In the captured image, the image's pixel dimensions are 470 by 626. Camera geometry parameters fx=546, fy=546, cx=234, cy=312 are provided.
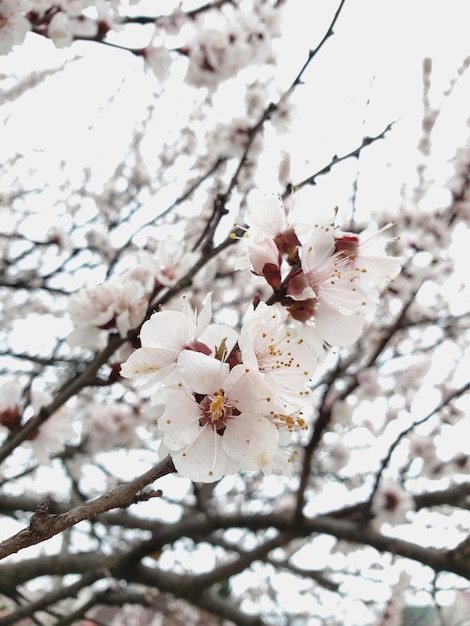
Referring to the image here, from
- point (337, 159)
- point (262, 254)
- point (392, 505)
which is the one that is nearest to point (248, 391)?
point (262, 254)

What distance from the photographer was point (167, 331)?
90 cm

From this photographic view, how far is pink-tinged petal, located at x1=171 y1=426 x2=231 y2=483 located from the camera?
81 cm

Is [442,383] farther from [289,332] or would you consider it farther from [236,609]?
[289,332]

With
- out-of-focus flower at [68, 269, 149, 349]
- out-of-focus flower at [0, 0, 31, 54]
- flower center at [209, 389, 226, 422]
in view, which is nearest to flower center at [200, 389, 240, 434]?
flower center at [209, 389, 226, 422]

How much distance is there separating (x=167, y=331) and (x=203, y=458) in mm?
211

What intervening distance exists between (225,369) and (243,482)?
4.96m

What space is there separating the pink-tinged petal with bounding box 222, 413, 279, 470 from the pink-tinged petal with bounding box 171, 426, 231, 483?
0.05 ft

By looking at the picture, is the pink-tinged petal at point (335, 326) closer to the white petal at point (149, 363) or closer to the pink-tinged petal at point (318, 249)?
the pink-tinged petal at point (318, 249)

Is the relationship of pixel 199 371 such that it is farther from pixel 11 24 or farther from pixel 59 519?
pixel 11 24

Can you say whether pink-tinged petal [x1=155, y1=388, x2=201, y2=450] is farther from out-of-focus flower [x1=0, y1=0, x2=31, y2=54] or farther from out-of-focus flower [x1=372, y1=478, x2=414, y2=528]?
out-of-focus flower [x1=372, y1=478, x2=414, y2=528]

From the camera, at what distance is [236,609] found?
9.70 feet

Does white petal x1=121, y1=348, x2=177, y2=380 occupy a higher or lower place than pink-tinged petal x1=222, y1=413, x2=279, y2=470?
higher

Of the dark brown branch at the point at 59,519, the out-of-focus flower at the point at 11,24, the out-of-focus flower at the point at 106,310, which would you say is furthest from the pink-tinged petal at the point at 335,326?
the out-of-focus flower at the point at 11,24

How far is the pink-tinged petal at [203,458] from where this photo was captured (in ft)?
2.65
